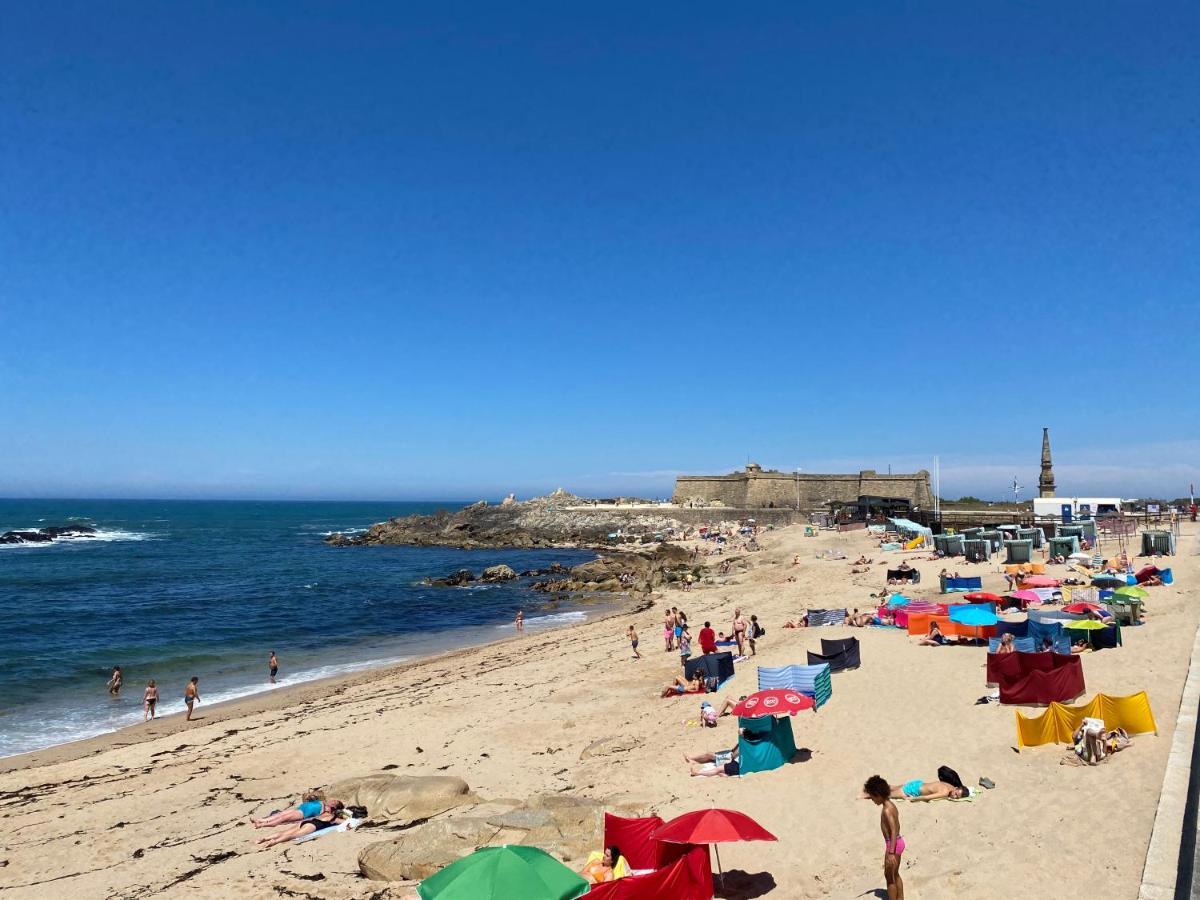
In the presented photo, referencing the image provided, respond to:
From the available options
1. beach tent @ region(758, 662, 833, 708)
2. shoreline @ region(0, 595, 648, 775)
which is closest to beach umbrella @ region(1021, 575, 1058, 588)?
beach tent @ region(758, 662, 833, 708)

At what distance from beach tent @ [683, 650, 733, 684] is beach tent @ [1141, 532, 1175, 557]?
18489 millimetres

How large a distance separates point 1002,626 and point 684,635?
23.6 feet

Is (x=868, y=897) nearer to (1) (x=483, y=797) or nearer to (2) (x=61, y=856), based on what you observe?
(1) (x=483, y=797)

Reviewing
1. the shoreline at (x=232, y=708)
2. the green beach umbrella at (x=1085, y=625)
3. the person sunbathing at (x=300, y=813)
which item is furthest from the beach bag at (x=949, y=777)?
the shoreline at (x=232, y=708)

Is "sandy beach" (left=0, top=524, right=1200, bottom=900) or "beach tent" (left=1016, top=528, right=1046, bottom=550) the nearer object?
"sandy beach" (left=0, top=524, right=1200, bottom=900)

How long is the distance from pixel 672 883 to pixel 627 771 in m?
4.83

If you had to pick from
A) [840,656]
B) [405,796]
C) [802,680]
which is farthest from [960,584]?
[405,796]

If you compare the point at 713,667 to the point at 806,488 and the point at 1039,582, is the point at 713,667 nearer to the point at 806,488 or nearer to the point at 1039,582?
the point at 1039,582

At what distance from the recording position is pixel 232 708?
18.4 m

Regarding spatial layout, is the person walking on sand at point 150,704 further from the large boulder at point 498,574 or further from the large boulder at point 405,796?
the large boulder at point 498,574

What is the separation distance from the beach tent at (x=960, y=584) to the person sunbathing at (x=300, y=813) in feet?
63.0

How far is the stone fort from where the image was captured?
67.7 m

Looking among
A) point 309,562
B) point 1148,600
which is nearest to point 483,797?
point 1148,600

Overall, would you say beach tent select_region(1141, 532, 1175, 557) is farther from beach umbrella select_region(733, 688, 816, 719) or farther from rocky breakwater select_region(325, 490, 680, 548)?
rocky breakwater select_region(325, 490, 680, 548)
